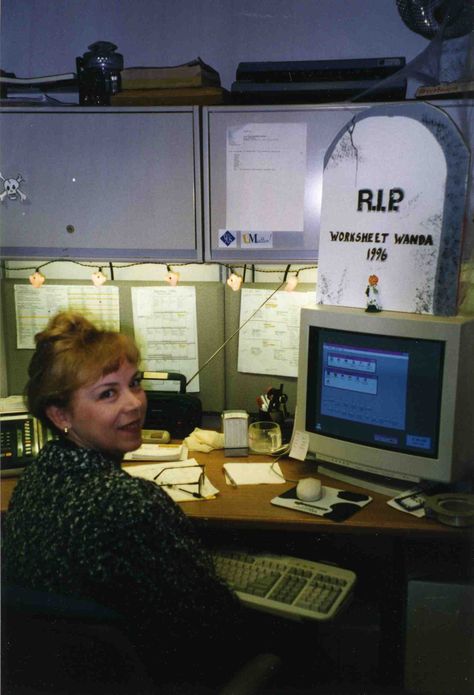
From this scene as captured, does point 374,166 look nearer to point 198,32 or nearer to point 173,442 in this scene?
point 198,32

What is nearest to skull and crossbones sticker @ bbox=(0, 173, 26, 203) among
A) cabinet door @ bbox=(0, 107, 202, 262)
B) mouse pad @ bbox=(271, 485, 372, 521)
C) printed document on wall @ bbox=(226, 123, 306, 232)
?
cabinet door @ bbox=(0, 107, 202, 262)

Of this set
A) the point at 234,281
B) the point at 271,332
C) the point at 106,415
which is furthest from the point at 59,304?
the point at 106,415

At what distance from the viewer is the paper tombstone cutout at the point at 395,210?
1.76m

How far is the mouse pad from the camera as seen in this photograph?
1.72 metres

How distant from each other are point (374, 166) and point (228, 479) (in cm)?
99

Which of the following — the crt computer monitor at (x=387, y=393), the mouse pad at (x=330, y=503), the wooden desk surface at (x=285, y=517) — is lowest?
the wooden desk surface at (x=285, y=517)

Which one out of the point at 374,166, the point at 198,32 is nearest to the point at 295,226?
the point at 374,166

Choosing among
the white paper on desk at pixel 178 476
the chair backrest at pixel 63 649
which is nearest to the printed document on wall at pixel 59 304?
the white paper on desk at pixel 178 476

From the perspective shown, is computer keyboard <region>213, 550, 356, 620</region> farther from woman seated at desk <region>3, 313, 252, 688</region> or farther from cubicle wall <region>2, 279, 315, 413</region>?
cubicle wall <region>2, 279, 315, 413</region>

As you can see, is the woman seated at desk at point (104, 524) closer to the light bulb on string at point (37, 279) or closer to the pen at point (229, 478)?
the pen at point (229, 478)

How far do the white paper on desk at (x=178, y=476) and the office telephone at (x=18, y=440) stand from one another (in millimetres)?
287

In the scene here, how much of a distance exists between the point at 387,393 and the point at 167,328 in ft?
2.89

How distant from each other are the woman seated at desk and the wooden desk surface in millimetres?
199

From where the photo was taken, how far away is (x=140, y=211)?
2.01m
